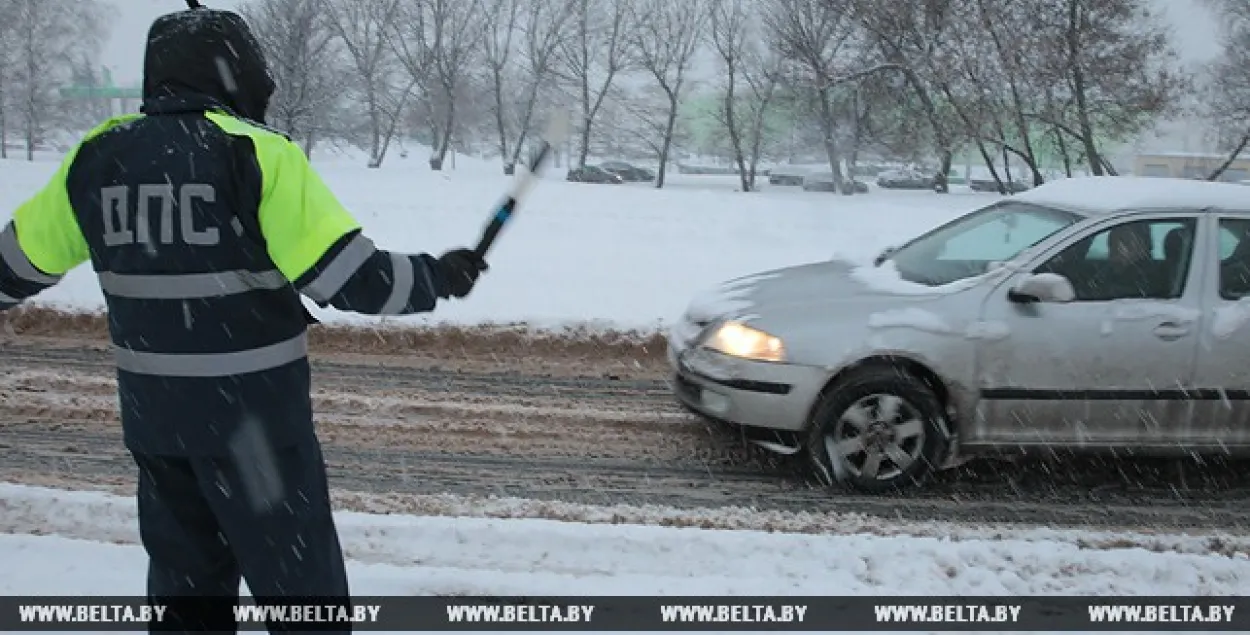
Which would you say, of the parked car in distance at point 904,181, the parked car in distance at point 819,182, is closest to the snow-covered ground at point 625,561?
the parked car in distance at point 819,182

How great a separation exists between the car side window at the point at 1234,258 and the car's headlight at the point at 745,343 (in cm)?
240

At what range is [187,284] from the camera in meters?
1.98

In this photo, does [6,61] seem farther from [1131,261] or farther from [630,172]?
[1131,261]

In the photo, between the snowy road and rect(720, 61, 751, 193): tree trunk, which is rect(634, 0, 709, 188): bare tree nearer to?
rect(720, 61, 751, 193): tree trunk

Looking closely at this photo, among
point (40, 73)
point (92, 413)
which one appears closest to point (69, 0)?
point (40, 73)

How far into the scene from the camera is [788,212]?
19328 mm

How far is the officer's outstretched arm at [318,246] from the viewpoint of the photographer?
6.46 ft

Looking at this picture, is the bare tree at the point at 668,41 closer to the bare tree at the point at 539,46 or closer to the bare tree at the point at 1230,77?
the bare tree at the point at 539,46

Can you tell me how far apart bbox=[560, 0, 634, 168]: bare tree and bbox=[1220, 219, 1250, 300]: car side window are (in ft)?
133

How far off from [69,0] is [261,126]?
4871cm

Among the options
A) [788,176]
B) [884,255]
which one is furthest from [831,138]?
[884,255]

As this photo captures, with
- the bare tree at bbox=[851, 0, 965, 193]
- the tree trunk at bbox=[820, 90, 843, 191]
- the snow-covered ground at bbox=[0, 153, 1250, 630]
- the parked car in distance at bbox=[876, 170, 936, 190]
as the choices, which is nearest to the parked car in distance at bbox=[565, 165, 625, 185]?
the tree trunk at bbox=[820, 90, 843, 191]

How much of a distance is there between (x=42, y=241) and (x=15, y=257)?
3.9 inches

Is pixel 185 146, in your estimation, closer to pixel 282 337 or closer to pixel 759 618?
pixel 282 337
